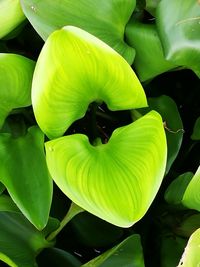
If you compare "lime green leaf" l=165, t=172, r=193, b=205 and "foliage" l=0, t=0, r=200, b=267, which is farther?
"lime green leaf" l=165, t=172, r=193, b=205

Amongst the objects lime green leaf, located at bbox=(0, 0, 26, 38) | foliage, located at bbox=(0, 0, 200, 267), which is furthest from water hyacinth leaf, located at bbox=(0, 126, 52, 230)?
lime green leaf, located at bbox=(0, 0, 26, 38)

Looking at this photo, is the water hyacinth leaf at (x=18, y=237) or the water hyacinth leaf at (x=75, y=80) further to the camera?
the water hyacinth leaf at (x=18, y=237)

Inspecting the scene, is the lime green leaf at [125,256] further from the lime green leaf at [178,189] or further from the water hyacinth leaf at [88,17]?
the water hyacinth leaf at [88,17]

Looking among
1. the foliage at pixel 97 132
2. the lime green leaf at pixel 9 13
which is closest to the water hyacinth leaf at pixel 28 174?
the foliage at pixel 97 132

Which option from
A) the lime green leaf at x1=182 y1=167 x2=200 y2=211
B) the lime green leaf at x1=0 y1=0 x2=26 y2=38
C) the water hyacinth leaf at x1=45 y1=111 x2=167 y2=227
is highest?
the lime green leaf at x1=0 y1=0 x2=26 y2=38

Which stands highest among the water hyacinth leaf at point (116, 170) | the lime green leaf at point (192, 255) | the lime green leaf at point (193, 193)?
the water hyacinth leaf at point (116, 170)

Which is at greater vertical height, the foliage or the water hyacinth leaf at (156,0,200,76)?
the water hyacinth leaf at (156,0,200,76)

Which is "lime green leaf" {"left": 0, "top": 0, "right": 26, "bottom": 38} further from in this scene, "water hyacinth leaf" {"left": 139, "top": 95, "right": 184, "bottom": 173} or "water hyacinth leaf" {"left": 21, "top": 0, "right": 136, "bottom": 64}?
"water hyacinth leaf" {"left": 139, "top": 95, "right": 184, "bottom": 173}
